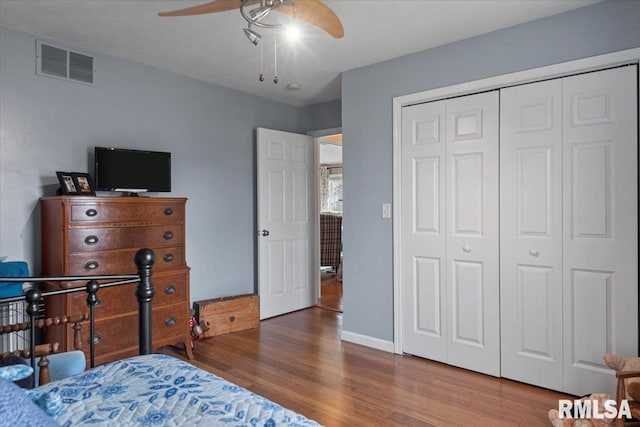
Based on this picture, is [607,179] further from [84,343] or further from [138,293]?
[84,343]

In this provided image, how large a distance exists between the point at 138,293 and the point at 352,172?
230cm

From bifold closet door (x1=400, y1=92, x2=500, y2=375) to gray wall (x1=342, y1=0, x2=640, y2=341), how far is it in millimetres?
174

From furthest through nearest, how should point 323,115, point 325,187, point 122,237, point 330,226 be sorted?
point 325,187 < point 330,226 < point 323,115 < point 122,237

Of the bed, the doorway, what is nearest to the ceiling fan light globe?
the bed

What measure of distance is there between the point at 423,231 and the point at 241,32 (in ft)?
6.60

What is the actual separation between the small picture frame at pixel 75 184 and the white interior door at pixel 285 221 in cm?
170

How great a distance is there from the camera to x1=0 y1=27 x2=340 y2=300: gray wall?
281cm

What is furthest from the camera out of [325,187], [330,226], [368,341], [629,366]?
[325,187]

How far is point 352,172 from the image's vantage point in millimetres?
3637

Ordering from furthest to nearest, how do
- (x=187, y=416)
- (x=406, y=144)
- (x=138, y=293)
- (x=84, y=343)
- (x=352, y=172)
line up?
(x=352, y=172) → (x=406, y=144) → (x=84, y=343) → (x=138, y=293) → (x=187, y=416)

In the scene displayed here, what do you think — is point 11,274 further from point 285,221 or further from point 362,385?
point 285,221

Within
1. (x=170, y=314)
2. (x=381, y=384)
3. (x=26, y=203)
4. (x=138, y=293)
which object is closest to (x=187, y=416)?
(x=138, y=293)

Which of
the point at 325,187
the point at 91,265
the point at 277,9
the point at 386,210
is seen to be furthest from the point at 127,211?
the point at 325,187

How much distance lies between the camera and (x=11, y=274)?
7.94 ft
